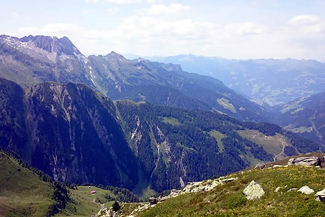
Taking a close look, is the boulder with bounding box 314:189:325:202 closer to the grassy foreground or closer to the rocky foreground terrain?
the rocky foreground terrain

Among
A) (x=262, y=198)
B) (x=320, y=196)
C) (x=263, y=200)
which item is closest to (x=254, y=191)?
(x=262, y=198)

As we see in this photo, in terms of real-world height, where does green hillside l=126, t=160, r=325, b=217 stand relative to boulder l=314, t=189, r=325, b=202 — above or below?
below

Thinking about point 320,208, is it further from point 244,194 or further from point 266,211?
point 244,194

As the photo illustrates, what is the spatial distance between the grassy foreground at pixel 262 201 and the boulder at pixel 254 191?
0.91 meters

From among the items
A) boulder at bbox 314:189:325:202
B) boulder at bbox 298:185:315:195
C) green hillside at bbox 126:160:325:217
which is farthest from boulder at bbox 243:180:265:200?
boulder at bbox 314:189:325:202

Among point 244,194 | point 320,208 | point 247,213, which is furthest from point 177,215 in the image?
point 320,208

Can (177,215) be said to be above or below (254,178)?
below

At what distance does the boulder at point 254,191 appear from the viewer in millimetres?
62241

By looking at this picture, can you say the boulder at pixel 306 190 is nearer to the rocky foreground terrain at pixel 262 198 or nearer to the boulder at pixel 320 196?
the rocky foreground terrain at pixel 262 198

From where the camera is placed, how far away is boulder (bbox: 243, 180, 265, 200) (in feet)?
204

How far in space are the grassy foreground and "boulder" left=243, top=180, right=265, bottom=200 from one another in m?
0.91

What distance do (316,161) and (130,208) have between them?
6687 cm

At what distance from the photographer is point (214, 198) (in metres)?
70.7

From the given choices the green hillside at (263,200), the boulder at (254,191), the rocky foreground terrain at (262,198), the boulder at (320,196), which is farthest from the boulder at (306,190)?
the boulder at (254,191)
